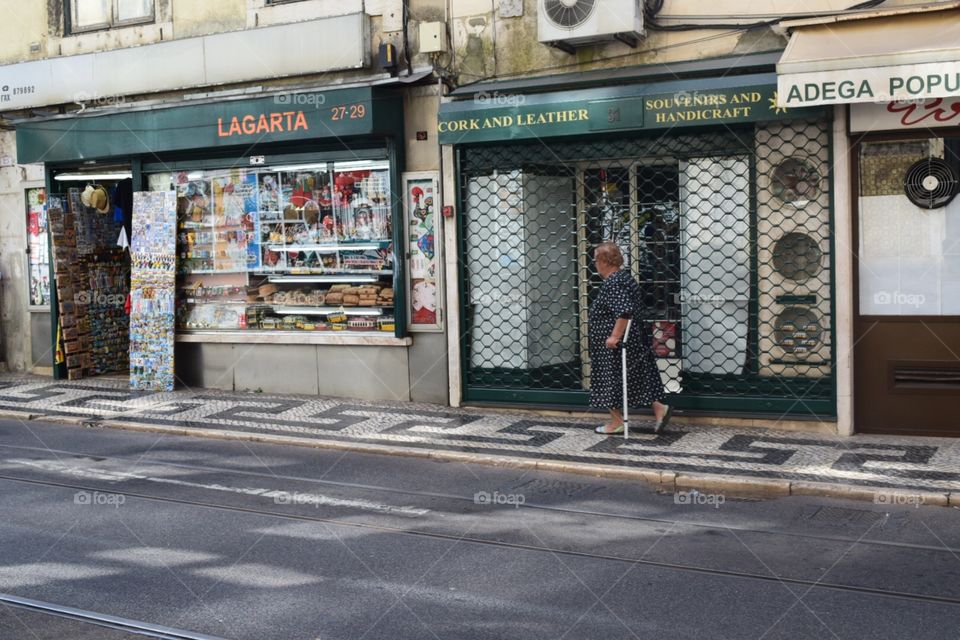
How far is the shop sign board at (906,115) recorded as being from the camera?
32.8ft

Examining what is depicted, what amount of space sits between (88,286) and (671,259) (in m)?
8.58

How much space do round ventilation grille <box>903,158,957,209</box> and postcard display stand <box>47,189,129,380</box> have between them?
1091cm

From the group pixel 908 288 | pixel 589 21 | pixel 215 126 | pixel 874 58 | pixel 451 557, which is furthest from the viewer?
pixel 215 126

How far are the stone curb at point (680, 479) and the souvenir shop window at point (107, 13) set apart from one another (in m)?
6.43

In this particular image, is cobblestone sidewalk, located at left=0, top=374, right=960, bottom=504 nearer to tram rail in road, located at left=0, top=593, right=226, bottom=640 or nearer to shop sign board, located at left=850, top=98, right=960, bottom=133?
shop sign board, located at left=850, top=98, right=960, bottom=133

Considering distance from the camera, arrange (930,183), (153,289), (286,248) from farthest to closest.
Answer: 1. (153,289)
2. (286,248)
3. (930,183)

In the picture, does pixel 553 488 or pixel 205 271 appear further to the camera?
pixel 205 271

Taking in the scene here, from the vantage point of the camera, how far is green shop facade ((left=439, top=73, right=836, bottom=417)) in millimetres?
10820

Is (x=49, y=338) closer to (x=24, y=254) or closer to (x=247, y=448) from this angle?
(x=24, y=254)

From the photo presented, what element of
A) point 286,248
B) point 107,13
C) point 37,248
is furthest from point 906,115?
point 37,248

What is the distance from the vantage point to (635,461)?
9.59 metres

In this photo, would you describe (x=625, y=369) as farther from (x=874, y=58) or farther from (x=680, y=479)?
(x=874, y=58)

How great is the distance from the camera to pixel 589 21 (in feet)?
36.7

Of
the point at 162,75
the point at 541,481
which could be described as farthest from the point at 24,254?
the point at 541,481
